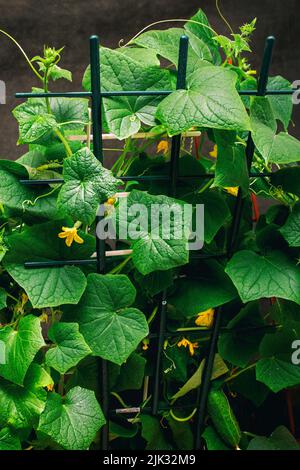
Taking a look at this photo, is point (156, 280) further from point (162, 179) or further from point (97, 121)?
point (97, 121)

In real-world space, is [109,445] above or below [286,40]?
below

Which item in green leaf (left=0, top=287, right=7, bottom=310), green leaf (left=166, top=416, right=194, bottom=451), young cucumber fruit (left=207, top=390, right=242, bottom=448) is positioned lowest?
green leaf (left=166, top=416, right=194, bottom=451)

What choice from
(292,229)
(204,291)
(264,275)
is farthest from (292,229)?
(204,291)

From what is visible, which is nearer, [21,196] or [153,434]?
[21,196]

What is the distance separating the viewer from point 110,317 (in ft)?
4.35

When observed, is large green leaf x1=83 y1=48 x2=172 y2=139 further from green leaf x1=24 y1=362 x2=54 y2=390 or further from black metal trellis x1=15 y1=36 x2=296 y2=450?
green leaf x1=24 y1=362 x2=54 y2=390

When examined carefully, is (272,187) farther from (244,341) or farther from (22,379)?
(22,379)

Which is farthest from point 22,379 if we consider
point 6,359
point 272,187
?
point 272,187

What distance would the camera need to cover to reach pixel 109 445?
1.65 meters

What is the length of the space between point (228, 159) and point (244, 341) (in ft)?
1.47

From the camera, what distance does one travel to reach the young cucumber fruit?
1.51 meters

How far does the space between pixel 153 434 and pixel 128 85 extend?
0.76 metres

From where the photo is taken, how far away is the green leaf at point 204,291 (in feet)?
4.53

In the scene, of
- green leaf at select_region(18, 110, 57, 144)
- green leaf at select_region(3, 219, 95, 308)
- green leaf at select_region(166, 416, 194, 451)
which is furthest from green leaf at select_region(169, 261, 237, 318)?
green leaf at select_region(18, 110, 57, 144)
